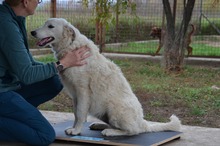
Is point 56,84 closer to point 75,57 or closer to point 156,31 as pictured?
point 75,57

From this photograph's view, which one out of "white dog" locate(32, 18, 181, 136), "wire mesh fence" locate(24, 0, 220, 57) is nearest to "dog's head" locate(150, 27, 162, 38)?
"wire mesh fence" locate(24, 0, 220, 57)

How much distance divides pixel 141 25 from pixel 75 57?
870cm

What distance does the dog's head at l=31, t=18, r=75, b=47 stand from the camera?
11.7 feet

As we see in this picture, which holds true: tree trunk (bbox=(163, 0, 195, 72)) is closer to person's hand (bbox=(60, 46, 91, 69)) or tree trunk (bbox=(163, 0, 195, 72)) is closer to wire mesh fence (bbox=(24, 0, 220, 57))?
wire mesh fence (bbox=(24, 0, 220, 57))

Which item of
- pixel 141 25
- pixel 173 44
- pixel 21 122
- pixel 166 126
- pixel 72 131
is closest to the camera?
pixel 21 122

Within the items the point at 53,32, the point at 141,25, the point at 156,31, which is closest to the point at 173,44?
the point at 156,31

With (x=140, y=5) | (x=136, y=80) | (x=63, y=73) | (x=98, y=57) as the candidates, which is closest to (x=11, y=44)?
(x=63, y=73)

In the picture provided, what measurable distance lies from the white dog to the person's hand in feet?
0.15

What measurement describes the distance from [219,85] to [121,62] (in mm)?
3353

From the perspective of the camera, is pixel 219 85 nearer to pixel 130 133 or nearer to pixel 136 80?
pixel 136 80

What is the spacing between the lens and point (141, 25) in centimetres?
1212

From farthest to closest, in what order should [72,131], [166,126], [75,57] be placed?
1. [166,126]
2. [72,131]
3. [75,57]

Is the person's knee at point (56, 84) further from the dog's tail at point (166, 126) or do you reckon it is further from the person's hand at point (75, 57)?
the dog's tail at point (166, 126)

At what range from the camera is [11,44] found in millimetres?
3318
